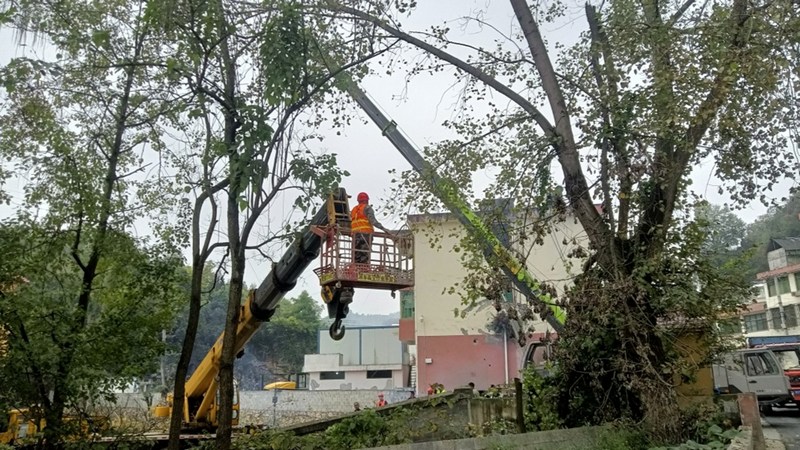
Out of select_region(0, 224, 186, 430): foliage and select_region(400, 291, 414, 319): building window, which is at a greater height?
select_region(400, 291, 414, 319): building window

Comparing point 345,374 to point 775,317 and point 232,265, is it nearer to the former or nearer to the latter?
point 775,317

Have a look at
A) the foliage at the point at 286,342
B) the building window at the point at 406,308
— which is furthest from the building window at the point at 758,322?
the foliage at the point at 286,342

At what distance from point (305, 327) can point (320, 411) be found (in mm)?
35839

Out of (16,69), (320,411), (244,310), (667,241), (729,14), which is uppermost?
(729,14)

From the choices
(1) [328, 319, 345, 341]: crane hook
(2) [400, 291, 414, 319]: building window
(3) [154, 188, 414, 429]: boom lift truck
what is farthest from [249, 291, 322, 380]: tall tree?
(1) [328, 319, 345, 341]: crane hook

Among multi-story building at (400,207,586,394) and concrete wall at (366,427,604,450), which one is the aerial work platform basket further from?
multi-story building at (400,207,586,394)

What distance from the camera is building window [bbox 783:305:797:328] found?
137 ft

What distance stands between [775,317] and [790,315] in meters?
1.76

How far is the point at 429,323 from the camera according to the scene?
90.1ft

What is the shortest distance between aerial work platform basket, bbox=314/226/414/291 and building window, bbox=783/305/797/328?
41.4m

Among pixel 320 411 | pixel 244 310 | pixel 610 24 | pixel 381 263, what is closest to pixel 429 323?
pixel 320 411

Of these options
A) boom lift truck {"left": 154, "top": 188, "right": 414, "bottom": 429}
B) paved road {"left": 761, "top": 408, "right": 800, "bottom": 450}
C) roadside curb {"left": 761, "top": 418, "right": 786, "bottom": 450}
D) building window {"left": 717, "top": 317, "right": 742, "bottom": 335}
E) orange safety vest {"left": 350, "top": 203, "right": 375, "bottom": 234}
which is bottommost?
paved road {"left": 761, "top": 408, "right": 800, "bottom": 450}

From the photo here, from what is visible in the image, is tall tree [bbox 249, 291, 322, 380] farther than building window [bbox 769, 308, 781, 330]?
Yes

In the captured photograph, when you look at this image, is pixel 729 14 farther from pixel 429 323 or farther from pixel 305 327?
pixel 305 327
